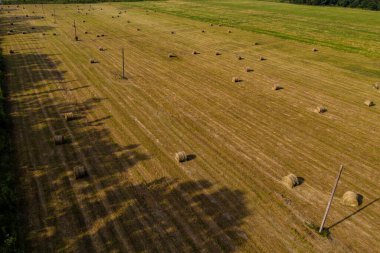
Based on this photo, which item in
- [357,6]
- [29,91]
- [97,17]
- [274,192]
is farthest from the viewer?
[357,6]

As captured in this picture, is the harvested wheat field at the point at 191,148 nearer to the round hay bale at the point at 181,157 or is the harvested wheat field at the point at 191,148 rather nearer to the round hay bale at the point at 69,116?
the round hay bale at the point at 181,157

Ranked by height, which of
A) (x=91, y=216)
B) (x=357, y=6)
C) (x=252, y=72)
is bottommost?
(x=91, y=216)

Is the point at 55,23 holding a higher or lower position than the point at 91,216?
higher

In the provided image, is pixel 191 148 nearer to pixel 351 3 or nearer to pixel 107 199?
pixel 107 199

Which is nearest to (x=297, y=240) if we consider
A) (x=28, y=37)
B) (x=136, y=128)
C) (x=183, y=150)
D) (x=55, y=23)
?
(x=183, y=150)

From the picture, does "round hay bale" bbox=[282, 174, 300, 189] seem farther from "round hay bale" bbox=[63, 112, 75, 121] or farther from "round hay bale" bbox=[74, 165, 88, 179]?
"round hay bale" bbox=[63, 112, 75, 121]

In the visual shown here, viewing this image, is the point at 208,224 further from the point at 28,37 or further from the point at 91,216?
the point at 28,37

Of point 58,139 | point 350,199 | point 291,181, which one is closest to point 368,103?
point 350,199
